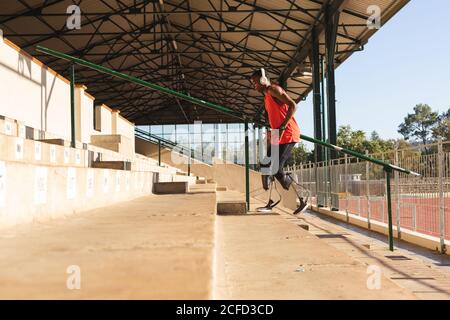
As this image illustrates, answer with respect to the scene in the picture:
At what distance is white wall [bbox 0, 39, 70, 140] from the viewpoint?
6.37 metres

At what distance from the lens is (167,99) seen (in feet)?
129

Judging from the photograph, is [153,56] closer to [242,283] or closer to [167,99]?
[167,99]

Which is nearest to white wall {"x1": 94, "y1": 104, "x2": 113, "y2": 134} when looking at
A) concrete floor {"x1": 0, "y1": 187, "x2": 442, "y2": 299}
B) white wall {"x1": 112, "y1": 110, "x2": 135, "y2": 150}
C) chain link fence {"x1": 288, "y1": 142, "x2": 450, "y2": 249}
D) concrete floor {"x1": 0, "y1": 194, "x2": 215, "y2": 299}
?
white wall {"x1": 112, "y1": 110, "x2": 135, "y2": 150}

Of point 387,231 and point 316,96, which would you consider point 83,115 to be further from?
point 316,96

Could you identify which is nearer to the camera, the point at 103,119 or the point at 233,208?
the point at 233,208

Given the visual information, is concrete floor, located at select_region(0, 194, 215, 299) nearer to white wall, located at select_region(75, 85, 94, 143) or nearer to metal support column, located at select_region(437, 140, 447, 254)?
metal support column, located at select_region(437, 140, 447, 254)

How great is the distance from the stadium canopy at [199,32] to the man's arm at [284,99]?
34.9ft

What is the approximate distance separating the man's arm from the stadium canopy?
34.9 ft

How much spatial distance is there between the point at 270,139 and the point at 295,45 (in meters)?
17.0

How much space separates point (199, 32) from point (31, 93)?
1410 centimetres

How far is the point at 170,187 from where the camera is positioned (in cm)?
709

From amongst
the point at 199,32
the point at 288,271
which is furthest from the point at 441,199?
the point at 199,32

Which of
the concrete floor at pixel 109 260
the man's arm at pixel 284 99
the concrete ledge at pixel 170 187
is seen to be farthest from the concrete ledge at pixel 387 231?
the concrete floor at pixel 109 260

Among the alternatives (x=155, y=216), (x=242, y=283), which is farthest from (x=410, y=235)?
(x=242, y=283)
